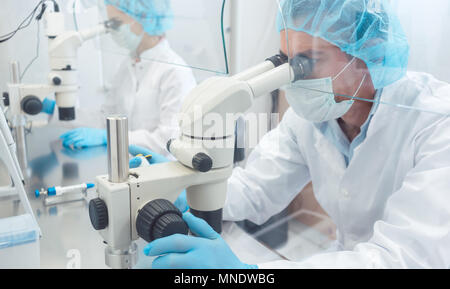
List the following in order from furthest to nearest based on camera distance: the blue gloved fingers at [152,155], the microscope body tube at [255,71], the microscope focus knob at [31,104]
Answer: the microscope focus knob at [31,104]
the blue gloved fingers at [152,155]
the microscope body tube at [255,71]

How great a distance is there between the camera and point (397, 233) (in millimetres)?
694

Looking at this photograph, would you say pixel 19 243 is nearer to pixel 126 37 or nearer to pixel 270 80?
pixel 270 80

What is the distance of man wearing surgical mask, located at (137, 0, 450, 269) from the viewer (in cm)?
64

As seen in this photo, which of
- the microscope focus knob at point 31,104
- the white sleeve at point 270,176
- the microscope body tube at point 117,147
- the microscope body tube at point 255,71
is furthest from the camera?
the microscope focus knob at point 31,104

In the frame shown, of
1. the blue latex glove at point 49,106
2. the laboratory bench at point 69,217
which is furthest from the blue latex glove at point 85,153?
the blue latex glove at point 49,106

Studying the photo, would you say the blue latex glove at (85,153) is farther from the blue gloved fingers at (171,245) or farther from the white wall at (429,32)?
the white wall at (429,32)

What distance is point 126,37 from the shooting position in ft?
4.76

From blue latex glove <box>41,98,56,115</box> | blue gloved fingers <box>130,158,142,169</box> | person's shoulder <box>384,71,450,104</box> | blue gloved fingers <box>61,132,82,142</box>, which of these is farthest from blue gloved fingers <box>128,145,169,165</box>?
blue latex glove <box>41,98,56,115</box>

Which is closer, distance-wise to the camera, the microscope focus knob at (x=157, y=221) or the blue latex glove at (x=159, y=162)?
the microscope focus knob at (x=157, y=221)

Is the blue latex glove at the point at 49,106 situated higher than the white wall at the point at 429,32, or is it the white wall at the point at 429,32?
the white wall at the point at 429,32

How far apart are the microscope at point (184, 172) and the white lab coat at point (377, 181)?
21 cm

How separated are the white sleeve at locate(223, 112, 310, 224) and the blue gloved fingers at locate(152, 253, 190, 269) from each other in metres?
0.50

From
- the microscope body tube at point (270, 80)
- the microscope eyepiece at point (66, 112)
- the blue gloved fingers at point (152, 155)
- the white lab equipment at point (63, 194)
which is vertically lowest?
the white lab equipment at point (63, 194)

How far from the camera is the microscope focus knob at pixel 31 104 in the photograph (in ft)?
4.17
